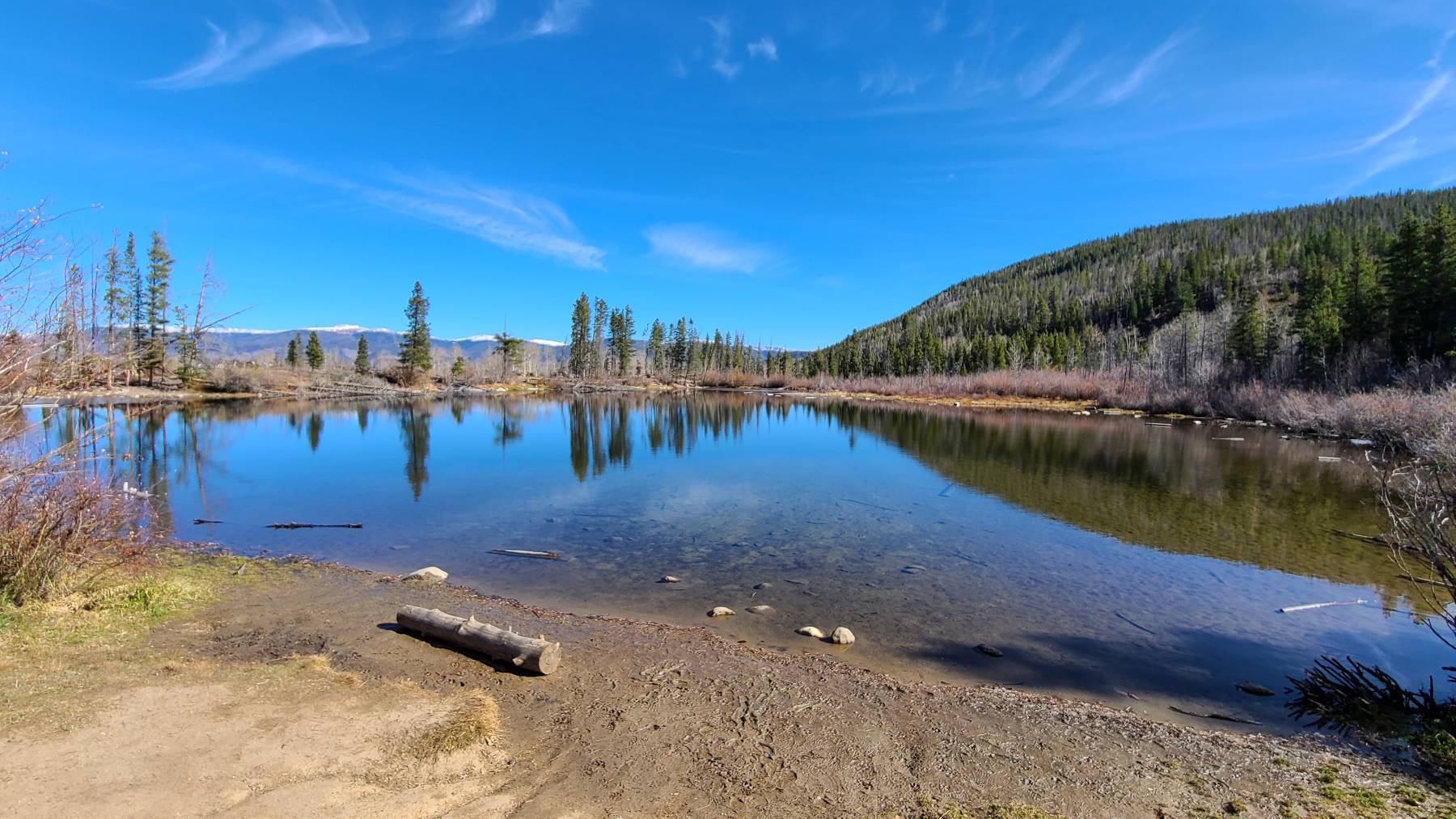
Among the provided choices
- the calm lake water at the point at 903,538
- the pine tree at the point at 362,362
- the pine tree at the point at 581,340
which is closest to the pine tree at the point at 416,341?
the pine tree at the point at 362,362

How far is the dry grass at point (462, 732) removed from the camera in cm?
505

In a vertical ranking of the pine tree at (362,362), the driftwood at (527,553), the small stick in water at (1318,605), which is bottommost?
the small stick in water at (1318,605)

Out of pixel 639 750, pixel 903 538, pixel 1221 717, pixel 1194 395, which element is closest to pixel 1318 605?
pixel 1221 717

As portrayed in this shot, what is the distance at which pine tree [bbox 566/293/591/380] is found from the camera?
111625 mm

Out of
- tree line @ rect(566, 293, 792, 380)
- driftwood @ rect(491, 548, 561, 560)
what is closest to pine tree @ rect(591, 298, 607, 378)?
tree line @ rect(566, 293, 792, 380)

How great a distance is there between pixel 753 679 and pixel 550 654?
2270mm

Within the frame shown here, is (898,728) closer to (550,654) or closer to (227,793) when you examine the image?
(550,654)

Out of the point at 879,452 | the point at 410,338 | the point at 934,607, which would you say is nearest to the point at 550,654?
the point at 934,607

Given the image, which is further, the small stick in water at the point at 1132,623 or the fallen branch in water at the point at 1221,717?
the small stick in water at the point at 1132,623

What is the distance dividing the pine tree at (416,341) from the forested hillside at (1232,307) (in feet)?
266

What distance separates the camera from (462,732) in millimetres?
5305

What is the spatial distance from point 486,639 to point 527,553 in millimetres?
5979

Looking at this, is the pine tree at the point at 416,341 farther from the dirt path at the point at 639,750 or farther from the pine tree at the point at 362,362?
the dirt path at the point at 639,750

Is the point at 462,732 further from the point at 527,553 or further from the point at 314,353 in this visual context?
the point at 314,353
